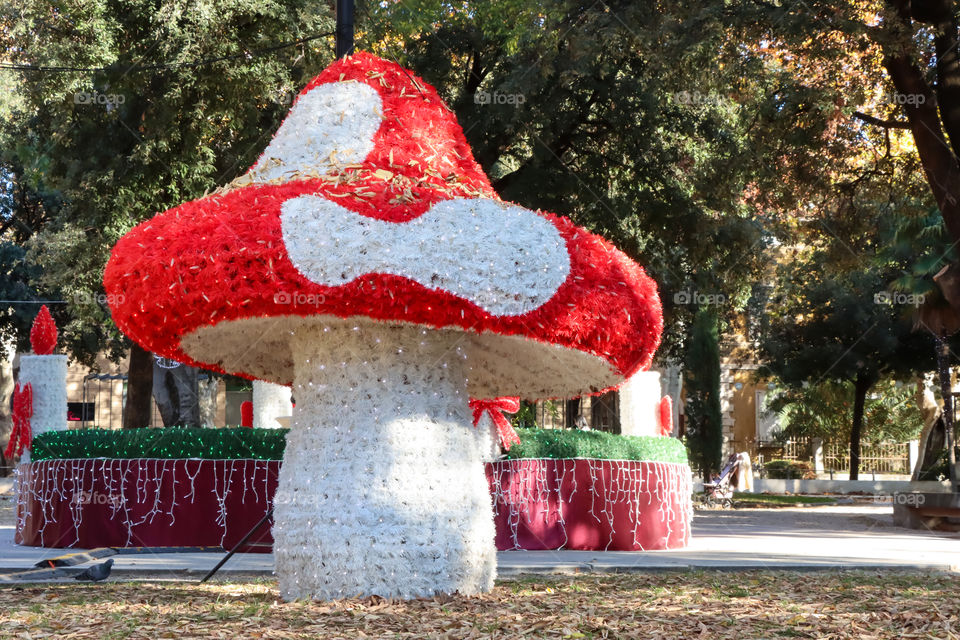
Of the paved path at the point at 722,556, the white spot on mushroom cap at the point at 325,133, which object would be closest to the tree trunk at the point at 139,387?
the paved path at the point at 722,556

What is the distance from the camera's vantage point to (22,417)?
13477 mm

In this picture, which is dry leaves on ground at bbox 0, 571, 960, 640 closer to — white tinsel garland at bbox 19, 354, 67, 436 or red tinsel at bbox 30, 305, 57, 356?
white tinsel garland at bbox 19, 354, 67, 436

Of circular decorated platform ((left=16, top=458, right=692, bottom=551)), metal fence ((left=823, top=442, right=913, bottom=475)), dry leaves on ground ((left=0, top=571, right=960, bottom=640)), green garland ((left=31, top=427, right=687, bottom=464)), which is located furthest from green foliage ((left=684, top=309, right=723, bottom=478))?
dry leaves on ground ((left=0, top=571, right=960, bottom=640))

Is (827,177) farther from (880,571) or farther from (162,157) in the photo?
(162,157)

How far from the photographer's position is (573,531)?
1234 cm

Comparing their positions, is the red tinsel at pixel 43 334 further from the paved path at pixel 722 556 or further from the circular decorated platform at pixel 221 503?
the paved path at pixel 722 556

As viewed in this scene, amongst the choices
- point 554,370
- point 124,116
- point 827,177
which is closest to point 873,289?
point 827,177

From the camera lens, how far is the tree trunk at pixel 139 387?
855 inches

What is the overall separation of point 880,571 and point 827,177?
6315 mm

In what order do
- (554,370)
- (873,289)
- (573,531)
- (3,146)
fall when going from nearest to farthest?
(554,370), (573,531), (3,146), (873,289)

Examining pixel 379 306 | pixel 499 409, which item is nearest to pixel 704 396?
pixel 499 409

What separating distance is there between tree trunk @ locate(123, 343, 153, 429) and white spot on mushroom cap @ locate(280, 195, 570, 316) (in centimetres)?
1679

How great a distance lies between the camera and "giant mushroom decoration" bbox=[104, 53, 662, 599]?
5.87 meters

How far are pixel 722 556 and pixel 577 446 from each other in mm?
2171
